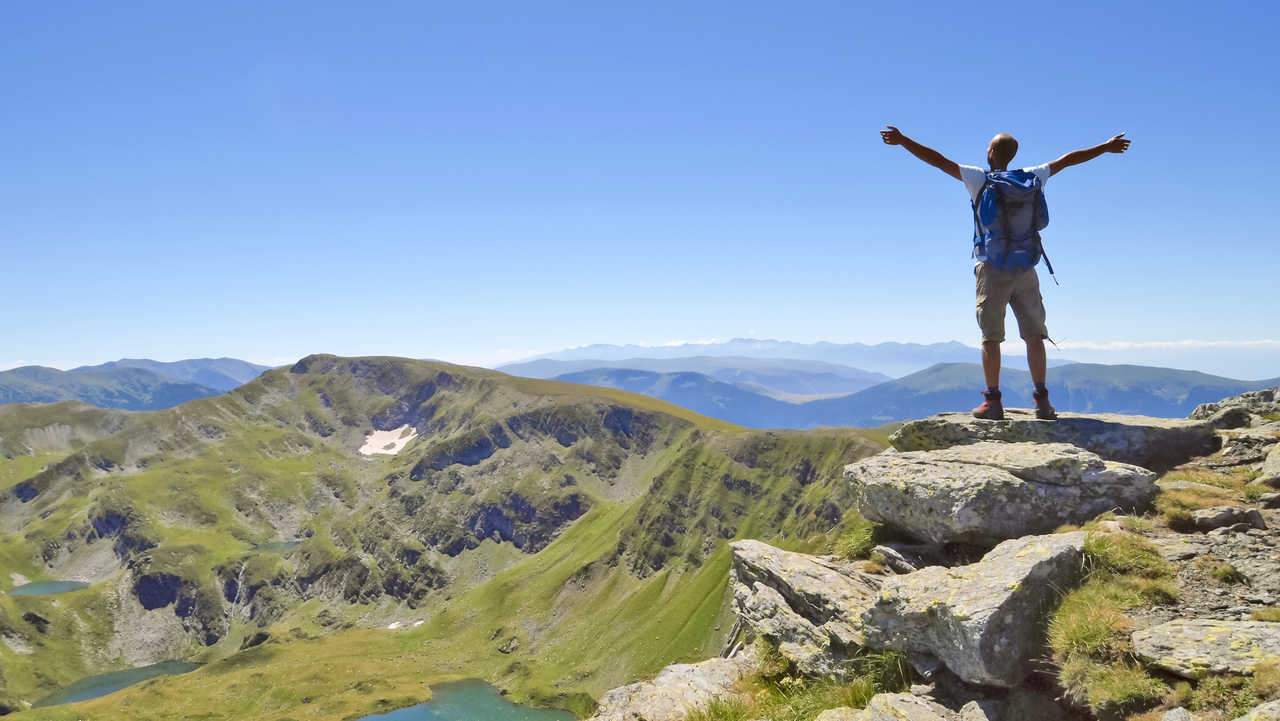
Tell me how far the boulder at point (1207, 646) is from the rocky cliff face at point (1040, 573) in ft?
0.06

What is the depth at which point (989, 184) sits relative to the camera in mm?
12867

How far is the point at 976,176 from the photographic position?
1295 centimetres

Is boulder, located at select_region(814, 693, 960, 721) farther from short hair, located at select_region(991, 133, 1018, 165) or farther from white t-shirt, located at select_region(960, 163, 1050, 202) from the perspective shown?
short hair, located at select_region(991, 133, 1018, 165)

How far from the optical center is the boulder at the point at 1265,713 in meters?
5.85

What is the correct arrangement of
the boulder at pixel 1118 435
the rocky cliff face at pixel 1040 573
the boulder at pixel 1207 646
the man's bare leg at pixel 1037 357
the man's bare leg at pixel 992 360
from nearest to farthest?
1. the boulder at pixel 1207 646
2. the rocky cliff face at pixel 1040 573
3. the boulder at pixel 1118 435
4. the man's bare leg at pixel 1037 357
5. the man's bare leg at pixel 992 360

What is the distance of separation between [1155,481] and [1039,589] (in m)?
5.15

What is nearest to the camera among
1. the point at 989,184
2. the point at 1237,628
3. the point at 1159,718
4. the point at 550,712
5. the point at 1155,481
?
the point at 1159,718

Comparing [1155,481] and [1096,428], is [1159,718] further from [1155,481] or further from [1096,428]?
[1096,428]

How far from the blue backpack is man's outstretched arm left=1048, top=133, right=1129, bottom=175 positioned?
3.30 ft

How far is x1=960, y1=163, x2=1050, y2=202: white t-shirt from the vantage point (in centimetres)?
1290

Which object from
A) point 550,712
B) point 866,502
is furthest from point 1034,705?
point 550,712

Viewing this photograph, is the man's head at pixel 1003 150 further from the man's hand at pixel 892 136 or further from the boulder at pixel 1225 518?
the boulder at pixel 1225 518

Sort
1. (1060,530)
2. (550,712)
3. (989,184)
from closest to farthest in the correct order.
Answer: (1060,530) → (989,184) → (550,712)

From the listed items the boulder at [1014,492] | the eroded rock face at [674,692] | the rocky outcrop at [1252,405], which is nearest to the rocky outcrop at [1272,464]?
the boulder at [1014,492]
